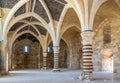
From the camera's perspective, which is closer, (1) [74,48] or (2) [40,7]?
(2) [40,7]

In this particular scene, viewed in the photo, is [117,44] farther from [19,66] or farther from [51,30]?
[19,66]

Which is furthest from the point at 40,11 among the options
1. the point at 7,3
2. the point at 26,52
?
the point at 26,52

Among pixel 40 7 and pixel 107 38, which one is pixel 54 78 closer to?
pixel 40 7

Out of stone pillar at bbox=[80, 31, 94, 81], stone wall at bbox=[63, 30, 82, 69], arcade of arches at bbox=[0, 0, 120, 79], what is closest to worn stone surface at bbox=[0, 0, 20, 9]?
arcade of arches at bbox=[0, 0, 120, 79]

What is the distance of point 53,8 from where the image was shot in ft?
65.7

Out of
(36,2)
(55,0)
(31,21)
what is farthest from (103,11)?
(31,21)

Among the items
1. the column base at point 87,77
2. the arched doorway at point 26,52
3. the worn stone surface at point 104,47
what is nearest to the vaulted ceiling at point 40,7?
the worn stone surface at point 104,47

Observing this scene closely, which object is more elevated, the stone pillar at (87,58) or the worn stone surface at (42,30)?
the worn stone surface at (42,30)

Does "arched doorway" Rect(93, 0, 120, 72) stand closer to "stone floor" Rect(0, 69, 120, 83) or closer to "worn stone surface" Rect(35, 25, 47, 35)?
"stone floor" Rect(0, 69, 120, 83)

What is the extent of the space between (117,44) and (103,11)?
11.2ft

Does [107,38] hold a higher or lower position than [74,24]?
lower

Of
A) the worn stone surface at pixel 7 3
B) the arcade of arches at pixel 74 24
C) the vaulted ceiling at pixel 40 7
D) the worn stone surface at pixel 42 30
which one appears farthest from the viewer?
the worn stone surface at pixel 42 30

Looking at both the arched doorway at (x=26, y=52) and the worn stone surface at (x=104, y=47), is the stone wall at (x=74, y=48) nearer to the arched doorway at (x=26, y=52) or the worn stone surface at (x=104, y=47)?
the worn stone surface at (x=104, y=47)

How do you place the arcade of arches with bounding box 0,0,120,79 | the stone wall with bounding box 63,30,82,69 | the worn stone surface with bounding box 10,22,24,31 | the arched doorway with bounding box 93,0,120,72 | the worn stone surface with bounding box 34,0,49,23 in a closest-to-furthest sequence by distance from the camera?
1. the arcade of arches with bounding box 0,0,120,79
2. the worn stone surface with bounding box 34,0,49,23
3. the arched doorway with bounding box 93,0,120,72
4. the worn stone surface with bounding box 10,22,24,31
5. the stone wall with bounding box 63,30,82,69
